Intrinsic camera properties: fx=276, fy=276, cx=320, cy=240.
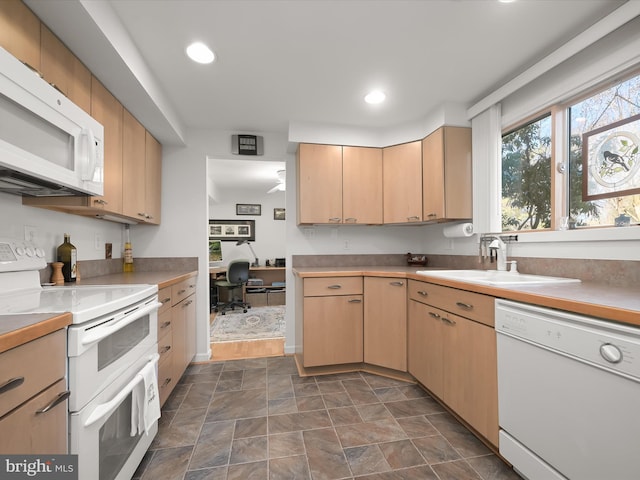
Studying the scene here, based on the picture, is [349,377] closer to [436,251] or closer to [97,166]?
[436,251]

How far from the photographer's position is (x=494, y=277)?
6.22 feet

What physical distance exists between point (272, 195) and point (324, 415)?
195 inches

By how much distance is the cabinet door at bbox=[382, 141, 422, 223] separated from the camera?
Result: 8.61ft

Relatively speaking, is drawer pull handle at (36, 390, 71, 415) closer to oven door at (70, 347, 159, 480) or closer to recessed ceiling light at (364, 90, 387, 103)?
oven door at (70, 347, 159, 480)

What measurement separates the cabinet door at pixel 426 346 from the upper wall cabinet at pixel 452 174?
0.86 m

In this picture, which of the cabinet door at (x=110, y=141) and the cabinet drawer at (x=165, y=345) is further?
the cabinet drawer at (x=165, y=345)

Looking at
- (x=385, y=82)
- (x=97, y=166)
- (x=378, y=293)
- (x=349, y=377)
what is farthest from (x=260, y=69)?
(x=349, y=377)

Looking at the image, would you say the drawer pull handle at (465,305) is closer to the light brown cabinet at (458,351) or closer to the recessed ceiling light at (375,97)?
the light brown cabinet at (458,351)

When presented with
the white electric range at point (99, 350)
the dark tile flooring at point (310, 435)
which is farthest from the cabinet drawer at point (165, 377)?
the white electric range at point (99, 350)

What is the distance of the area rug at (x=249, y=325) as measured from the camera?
3.51m

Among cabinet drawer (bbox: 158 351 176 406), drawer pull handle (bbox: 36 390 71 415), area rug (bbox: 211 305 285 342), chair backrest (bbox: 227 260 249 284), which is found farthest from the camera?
chair backrest (bbox: 227 260 249 284)

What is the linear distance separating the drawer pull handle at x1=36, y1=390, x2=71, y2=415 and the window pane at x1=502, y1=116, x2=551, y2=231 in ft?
8.72

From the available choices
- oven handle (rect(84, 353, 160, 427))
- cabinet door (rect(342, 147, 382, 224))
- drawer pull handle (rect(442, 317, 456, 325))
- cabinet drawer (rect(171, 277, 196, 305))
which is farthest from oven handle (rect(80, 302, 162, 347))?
cabinet door (rect(342, 147, 382, 224))

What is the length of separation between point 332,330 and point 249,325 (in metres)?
1.99
